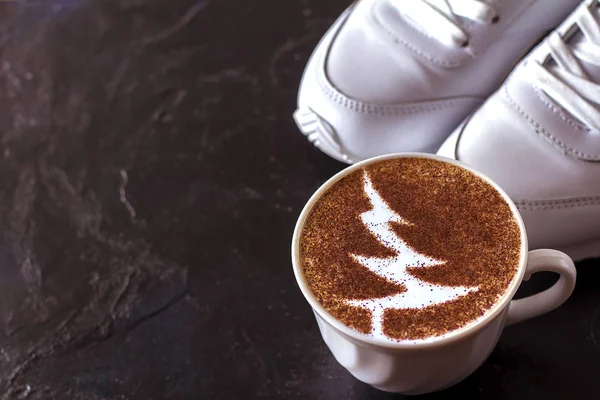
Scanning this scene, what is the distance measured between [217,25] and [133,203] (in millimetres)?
253

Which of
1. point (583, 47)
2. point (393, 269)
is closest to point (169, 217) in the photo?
point (393, 269)

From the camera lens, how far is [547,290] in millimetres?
481

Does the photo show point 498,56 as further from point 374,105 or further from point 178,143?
point 178,143

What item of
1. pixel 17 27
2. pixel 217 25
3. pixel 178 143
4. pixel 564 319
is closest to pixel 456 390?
pixel 564 319

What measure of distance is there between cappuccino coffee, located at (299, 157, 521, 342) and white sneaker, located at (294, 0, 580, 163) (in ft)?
0.40

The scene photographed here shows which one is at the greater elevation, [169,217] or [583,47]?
[583,47]

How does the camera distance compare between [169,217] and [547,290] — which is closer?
[547,290]

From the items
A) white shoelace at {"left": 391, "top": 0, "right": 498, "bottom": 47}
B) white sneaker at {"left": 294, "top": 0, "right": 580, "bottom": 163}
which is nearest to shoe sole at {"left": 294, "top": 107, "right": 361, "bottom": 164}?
white sneaker at {"left": 294, "top": 0, "right": 580, "bottom": 163}

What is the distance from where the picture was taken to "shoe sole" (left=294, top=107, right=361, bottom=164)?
2.07ft

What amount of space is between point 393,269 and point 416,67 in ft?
0.72

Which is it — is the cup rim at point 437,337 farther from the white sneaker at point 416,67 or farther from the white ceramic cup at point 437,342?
the white sneaker at point 416,67

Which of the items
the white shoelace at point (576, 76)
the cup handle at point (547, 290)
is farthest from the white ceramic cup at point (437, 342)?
the white shoelace at point (576, 76)

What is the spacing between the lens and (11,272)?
0.63 m

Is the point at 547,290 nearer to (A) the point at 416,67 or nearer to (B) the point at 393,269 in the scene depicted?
(B) the point at 393,269
